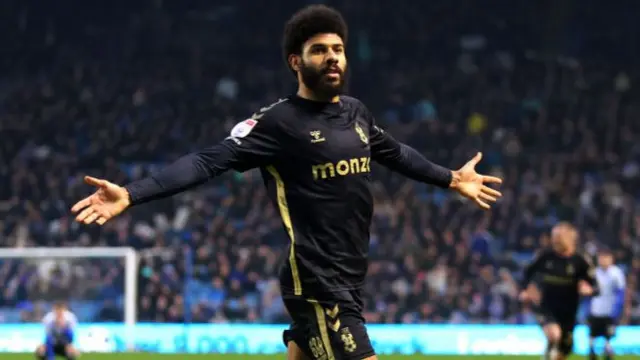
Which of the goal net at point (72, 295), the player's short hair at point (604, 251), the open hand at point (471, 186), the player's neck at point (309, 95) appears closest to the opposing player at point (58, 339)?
the goal net at point (72, 295)

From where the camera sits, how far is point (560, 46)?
3127cm

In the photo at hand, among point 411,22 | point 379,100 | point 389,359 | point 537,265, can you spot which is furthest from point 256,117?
point 411,22

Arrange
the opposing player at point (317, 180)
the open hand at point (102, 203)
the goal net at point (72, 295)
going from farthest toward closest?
the goal net at point (72, 295)
the opposing player at point (317, 180)
the open hand at point (102, 203)

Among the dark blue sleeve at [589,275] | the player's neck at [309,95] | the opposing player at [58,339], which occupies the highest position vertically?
the player's neck at [309,95]

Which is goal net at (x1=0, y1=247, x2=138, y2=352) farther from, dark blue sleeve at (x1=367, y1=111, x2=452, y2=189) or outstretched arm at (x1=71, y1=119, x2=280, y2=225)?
outstretched arm at (x1=71, y1=119, x2=280, y2=225)

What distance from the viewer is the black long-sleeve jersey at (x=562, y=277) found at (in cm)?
1563

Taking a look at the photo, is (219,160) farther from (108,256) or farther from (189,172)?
(108,256)

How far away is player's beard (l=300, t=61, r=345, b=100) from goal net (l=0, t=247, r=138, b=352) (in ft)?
53.9

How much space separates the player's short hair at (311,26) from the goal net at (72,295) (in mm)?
16413

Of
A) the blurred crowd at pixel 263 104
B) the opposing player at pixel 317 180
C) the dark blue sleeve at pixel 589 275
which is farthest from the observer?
the blurred crowd at pixel 263 104

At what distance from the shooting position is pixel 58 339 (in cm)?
1702

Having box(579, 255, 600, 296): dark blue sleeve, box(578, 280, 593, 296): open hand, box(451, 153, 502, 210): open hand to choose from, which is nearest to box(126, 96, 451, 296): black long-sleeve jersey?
box(451, 153, 502, 210): open hand

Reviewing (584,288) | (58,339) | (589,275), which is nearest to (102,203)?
(589,275)

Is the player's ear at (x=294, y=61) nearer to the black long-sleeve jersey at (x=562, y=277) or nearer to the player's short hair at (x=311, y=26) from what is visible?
the player's short hair at (x=311, y=26)
